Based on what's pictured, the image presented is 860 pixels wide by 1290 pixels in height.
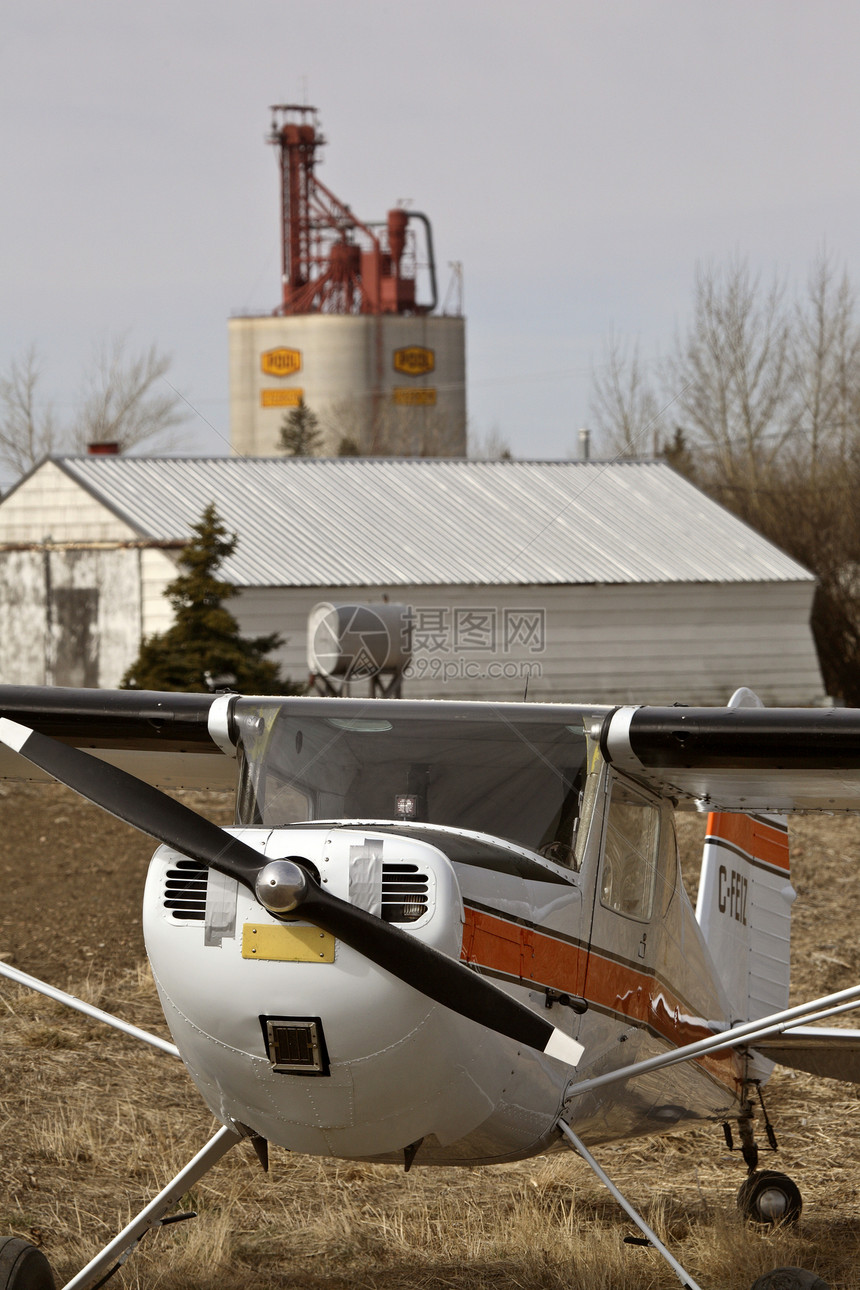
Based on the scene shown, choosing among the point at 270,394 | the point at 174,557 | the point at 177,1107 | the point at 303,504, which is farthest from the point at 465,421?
the point at 177,1107

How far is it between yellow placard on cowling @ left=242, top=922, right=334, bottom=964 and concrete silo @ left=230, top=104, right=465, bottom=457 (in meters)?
58.4

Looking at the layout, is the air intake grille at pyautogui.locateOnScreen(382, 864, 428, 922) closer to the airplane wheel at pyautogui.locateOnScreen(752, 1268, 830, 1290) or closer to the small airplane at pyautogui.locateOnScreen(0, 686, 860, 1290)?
the small airplane at pyautogui.locateOnScreen(0, 686, 860, 1290)

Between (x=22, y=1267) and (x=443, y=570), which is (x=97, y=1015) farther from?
(x=443, y=570)

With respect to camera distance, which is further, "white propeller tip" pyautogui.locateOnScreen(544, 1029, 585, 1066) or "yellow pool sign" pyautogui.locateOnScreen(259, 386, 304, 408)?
"yellow pool sign" pyautogui.locateOnScreen(259, 386, 304, 408)

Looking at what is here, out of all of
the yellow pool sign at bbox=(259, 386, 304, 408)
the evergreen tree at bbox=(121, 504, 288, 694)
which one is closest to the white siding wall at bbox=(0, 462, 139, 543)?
the evergreen tree at bbox=(121, 504, 288, 694)

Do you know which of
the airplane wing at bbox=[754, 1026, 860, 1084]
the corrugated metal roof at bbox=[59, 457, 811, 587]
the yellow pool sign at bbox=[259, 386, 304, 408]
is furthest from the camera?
the yellow pool sign at bbox=[259, 386, 304, 408]

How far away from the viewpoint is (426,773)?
485 cm

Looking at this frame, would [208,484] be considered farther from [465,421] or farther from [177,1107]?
[465,421]

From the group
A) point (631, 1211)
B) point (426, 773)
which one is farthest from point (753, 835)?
point (426, 773)

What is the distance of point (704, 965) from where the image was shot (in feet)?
21.3

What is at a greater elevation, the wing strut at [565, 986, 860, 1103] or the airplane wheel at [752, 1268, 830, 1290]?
the wing strut at [565, 986, 860, 1103]

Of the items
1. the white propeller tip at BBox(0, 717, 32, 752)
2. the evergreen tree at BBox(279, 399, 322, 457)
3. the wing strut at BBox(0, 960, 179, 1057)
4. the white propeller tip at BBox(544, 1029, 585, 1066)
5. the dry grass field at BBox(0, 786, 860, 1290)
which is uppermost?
the evergreen tree at BBox(279, 399, 322, 457)

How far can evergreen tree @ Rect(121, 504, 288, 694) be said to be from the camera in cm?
1928

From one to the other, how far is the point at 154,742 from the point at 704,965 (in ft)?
8.80
